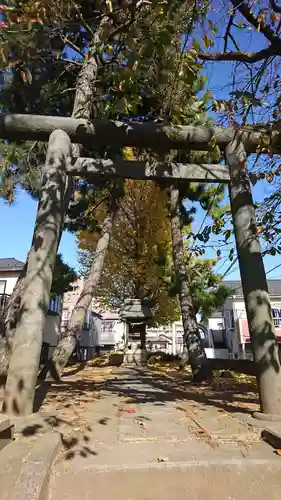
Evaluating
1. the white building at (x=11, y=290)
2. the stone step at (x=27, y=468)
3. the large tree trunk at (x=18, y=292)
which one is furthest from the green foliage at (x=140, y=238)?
the stone step at (x=27, y=468)

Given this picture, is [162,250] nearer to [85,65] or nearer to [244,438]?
[85,65]

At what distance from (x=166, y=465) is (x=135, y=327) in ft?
37.2

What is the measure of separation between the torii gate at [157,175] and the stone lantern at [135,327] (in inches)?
359

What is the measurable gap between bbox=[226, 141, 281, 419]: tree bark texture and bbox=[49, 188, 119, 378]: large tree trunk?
14.4ft

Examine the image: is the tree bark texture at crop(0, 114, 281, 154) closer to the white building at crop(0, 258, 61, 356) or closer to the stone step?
the stone step

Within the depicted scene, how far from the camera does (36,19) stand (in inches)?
111

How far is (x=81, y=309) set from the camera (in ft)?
26.6

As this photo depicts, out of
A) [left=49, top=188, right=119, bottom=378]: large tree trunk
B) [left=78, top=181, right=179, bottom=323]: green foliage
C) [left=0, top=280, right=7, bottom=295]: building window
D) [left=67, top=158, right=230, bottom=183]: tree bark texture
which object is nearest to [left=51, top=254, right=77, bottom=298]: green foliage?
[left=78, top=181, right=179, bottom=323]: green foliage

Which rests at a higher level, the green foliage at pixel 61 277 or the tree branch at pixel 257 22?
the tree branch at pixel 257 22

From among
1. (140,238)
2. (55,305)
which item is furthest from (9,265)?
(140,238)

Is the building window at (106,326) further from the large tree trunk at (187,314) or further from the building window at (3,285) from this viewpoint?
the large tree trunk at (187,314)

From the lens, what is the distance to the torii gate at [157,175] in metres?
3.36

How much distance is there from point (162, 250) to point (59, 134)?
9.68 meters

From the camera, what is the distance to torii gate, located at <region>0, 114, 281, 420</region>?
3.36 metres
